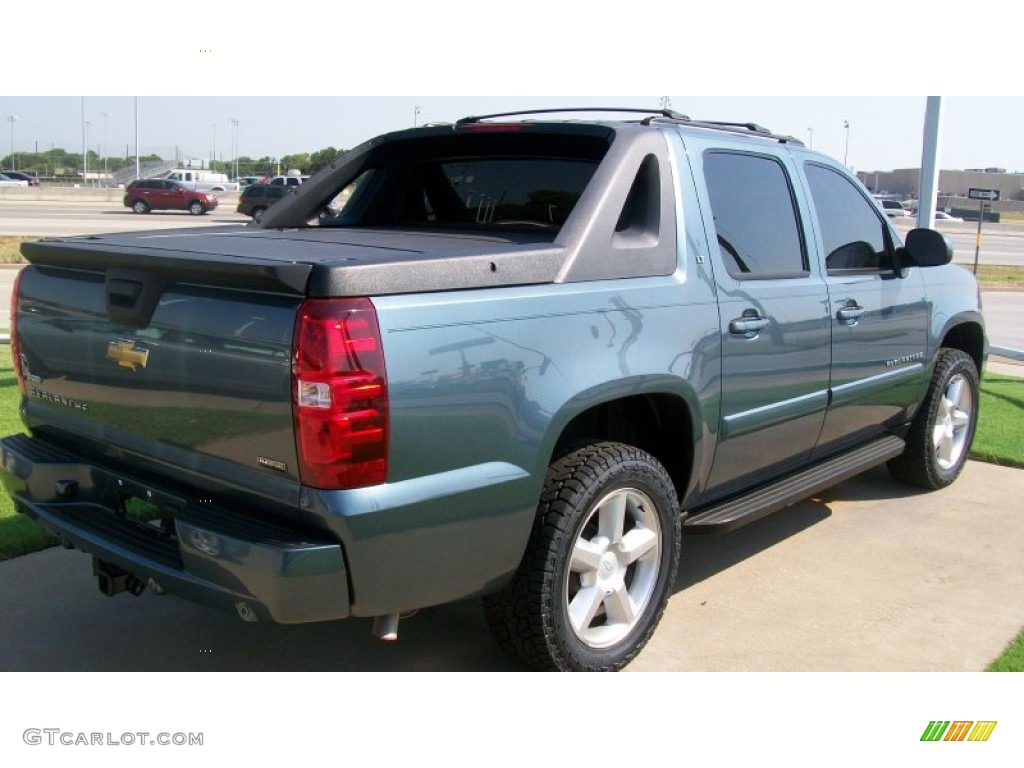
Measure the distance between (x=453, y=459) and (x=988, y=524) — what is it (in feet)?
12.3

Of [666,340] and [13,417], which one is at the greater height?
[666,340]

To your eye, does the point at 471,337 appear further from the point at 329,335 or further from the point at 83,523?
the point at 83,523

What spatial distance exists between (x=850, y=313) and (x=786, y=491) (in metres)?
0.90

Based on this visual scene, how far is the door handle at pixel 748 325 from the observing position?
3.89m

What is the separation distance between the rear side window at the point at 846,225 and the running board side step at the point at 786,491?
2.95 feet

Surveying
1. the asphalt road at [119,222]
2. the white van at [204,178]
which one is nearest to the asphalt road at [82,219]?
the asphalt road at [119,222]

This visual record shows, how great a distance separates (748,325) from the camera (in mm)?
3947

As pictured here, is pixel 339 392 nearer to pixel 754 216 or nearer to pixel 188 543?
pixel 188 543

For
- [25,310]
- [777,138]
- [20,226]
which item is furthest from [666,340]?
[20,226]

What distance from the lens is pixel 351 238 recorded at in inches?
150

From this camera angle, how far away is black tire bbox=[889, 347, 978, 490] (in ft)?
18.8

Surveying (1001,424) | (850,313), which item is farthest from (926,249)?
(1001,424)
